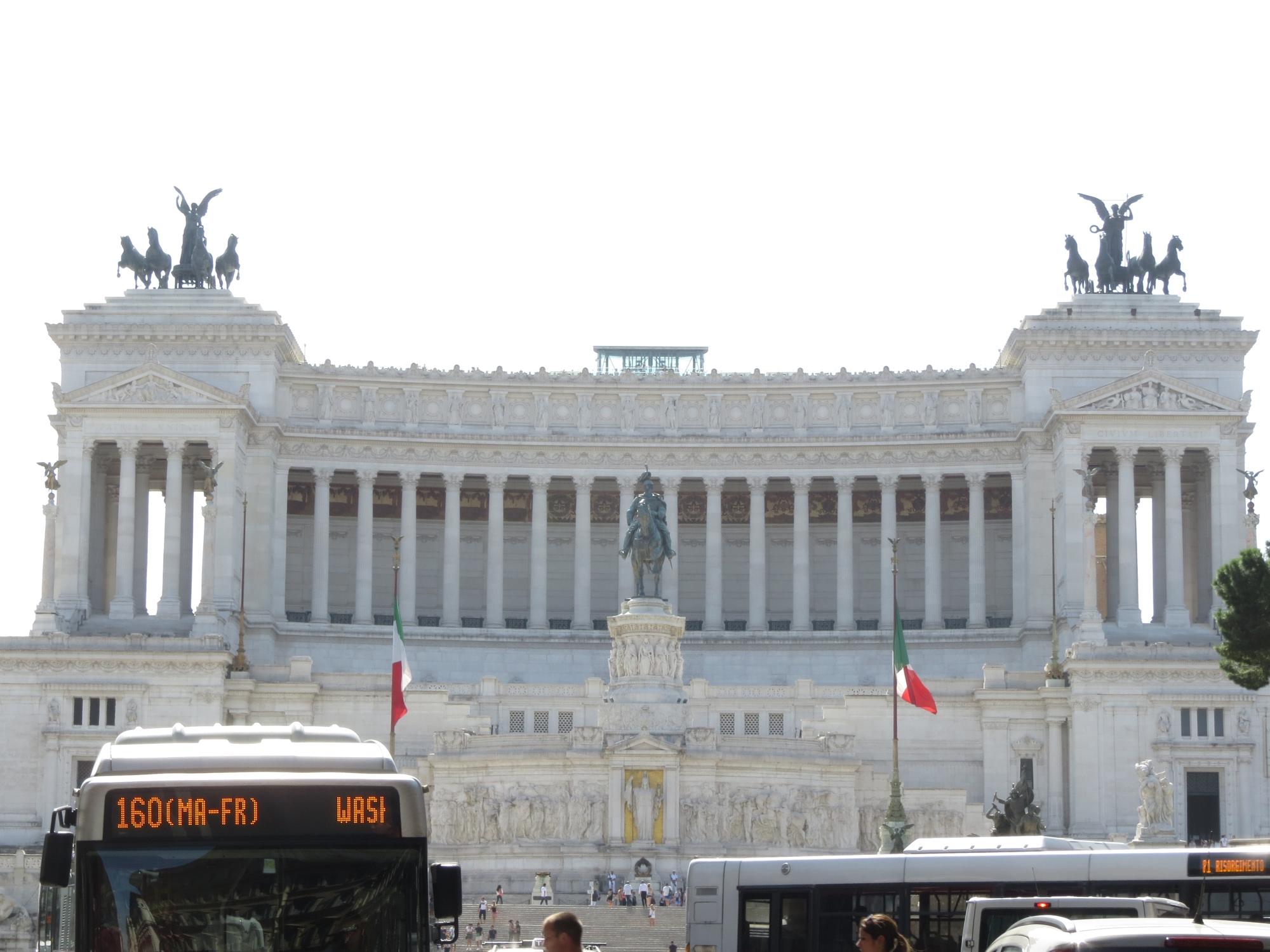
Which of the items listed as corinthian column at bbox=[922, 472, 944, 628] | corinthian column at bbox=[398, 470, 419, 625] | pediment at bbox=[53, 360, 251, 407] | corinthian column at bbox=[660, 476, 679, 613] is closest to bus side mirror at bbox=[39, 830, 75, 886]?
pediment at bbox=[53, 360, 251, 407]

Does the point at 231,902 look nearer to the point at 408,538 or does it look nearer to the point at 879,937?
the point at 879,937

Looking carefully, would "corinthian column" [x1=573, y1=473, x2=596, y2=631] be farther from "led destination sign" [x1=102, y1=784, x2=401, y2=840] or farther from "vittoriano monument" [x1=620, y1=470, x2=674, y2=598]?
"led destination sign" [x1=102, y1=784, x2=401, y2=840]

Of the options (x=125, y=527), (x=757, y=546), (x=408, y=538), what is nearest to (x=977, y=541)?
(x=757, y=546)

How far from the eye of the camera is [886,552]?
9925cm

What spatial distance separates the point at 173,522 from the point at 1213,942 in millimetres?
81121

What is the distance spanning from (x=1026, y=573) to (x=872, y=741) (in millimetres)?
17151

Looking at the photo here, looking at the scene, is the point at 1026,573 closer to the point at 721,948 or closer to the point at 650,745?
the point at 650,745

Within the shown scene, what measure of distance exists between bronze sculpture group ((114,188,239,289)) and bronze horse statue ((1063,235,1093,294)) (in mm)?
35438

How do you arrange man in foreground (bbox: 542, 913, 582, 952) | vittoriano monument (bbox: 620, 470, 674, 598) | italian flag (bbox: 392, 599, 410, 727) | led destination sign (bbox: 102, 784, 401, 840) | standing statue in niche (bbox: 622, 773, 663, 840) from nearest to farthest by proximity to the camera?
man in foreground (bbox: 542, 913, 582, 952), led destination sign (bbox: 102, 784, 401, 840), italian flag (bbox: 392, 599, 410, 727), standing statue in niche (bbox: 622, 773, 663, 840), vittoriano monument (bbox: 620, 470, 674, 598)

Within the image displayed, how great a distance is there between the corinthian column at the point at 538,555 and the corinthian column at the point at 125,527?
54.3 feet

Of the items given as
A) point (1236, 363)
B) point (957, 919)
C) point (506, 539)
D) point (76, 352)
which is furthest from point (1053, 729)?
point (957, 919)

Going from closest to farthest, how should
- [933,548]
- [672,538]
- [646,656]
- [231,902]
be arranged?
[231,902]
[646,656]
[933,548]
[672,538]

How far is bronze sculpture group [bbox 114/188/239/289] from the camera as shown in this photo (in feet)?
320

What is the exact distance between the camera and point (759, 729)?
81938mm
